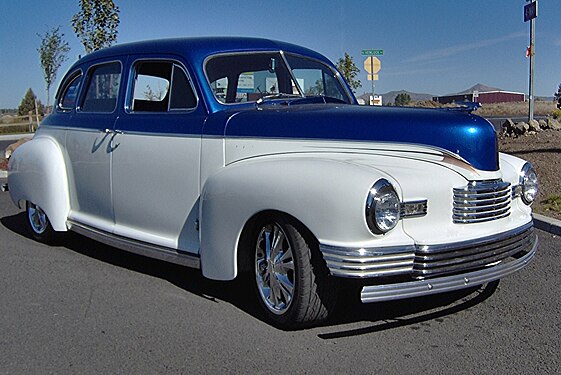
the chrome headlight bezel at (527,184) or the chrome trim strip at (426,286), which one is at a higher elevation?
the chrome headlight bezel at (527,184)

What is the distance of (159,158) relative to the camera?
4.72 metres

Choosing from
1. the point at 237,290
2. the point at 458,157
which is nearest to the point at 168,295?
the point at 237,290

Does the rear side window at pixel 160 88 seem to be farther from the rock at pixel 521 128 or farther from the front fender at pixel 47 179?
the rock at pixel 521 128

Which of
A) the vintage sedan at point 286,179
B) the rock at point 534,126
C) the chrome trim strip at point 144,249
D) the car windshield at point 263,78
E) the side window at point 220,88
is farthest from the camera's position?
the rock at point 534,126

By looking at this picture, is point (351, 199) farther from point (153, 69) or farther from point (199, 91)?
point (153, 69)

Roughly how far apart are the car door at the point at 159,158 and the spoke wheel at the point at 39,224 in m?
1.45

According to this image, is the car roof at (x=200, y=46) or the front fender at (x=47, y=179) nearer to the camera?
the car roof at (x=200, y=46)

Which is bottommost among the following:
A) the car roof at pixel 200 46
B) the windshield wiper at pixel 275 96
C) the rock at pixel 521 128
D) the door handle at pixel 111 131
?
the rock at pixel 521 128

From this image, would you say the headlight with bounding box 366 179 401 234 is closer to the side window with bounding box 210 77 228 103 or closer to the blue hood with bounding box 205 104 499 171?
the blue hood with bounding box 205 104 499 171

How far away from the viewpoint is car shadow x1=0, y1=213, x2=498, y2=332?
4.07 metres

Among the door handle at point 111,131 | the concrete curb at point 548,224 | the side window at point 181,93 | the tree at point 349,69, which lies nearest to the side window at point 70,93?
the door handle at point 111,131

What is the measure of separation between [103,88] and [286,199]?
2.68 meters

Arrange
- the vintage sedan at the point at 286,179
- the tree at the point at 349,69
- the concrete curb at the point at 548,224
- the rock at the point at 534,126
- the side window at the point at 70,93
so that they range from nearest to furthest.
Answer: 1. the vintage sedan at the point at 286,179
2. the side window at the point at 70,93
3. the concrete curb at the point at 548,224
4. the rock at the point at 534,126
5. the tree at the point at 349,69

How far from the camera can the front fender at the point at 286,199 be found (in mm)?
3414
